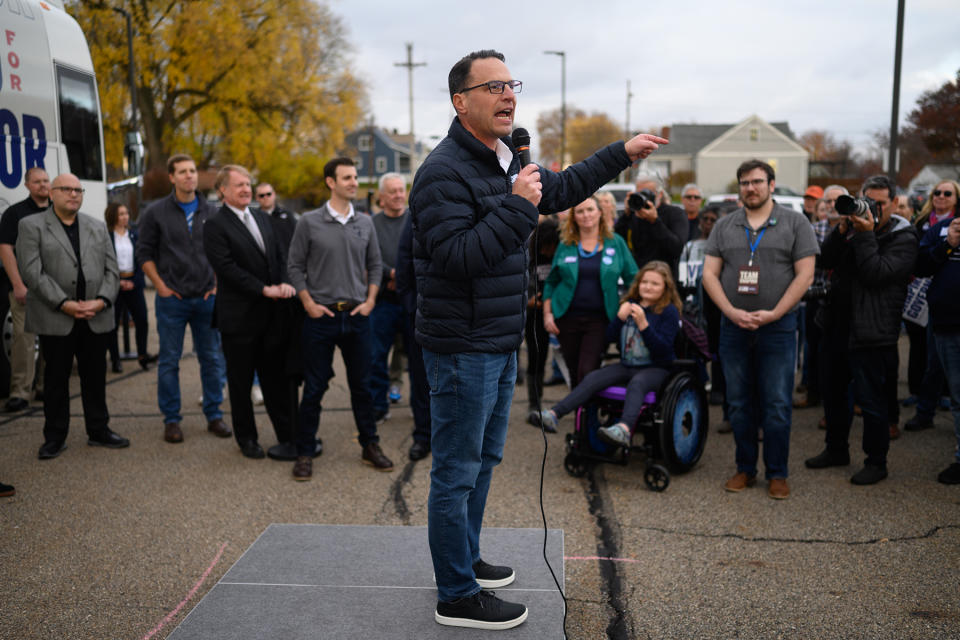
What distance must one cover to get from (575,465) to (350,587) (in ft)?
7.44

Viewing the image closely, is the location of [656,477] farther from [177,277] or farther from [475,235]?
[177,277]

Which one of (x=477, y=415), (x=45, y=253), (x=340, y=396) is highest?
(x=45, y=253)

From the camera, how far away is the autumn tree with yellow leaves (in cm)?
2164

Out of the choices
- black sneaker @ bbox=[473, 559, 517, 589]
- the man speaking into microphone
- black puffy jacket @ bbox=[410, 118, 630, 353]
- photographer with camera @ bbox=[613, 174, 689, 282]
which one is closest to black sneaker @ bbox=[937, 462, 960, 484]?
photographer with camera @ bbox=[613, 174, 689, 282]

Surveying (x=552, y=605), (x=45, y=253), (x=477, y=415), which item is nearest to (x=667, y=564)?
(x=552, y=605)

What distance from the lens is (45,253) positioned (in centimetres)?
566

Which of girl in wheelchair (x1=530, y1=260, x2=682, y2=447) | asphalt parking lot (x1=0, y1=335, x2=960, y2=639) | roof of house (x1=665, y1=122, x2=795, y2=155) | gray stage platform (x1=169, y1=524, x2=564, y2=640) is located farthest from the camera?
roof of house (x1=665, y1=122, x2=795, y2=155)

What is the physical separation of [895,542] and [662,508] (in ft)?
4.18

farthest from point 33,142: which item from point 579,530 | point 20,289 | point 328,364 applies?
point 579,530

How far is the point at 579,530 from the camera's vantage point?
4.39 meters

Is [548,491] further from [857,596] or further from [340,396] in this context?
[340,396]

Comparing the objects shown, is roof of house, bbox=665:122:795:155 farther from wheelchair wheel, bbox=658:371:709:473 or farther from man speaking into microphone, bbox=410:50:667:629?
man speaking into microphone, bbox=410:50:667:629

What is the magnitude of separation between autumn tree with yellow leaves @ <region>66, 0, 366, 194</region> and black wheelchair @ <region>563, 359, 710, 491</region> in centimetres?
1973

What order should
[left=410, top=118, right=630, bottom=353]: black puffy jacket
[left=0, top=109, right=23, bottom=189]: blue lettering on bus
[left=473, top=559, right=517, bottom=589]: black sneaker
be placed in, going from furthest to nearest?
[left=0, top=109, right=23, bottom=189]: blue lettering on bus, [left=473, top=559, right=517, bottom=589]: black sneaker, [left=410, top=118, right=630, bottom=353]: black puffy jacket
